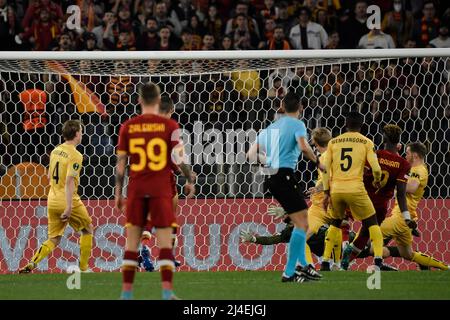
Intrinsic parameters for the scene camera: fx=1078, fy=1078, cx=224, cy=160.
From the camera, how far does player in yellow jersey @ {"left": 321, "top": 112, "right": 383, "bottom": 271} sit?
10977mm

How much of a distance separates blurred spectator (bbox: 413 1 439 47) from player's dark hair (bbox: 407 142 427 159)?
14.9ft

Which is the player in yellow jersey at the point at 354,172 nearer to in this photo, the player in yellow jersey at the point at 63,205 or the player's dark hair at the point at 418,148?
the player's dark hair at the point at 418,148

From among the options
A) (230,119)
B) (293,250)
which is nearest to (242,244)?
(230,119)

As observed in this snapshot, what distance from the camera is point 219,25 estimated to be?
16.7 metres

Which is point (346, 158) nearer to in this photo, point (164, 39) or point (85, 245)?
point (85, 245)

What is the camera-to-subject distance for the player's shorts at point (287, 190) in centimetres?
984

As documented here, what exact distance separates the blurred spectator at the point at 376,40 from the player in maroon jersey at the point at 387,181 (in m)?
4.67

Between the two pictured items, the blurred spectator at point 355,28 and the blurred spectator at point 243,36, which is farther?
the blurred spectator at point 355,28

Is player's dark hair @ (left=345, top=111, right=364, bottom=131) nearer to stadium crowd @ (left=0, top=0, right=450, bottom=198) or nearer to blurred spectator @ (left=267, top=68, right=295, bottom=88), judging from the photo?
stadium crowd @ (left=0, top=0, right=450, bottom=198)

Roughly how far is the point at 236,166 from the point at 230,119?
0.63 meters

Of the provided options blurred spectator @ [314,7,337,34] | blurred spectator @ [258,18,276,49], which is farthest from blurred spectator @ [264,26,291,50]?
blurred spectator @ [314,7,337,34]

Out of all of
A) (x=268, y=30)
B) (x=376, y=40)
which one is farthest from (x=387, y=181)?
A: (x=268, y=30)

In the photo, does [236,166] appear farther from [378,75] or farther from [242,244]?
[378,75]

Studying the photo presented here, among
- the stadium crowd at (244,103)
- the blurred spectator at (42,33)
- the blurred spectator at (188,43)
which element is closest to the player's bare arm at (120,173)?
the stadium crowd at (244,103)
